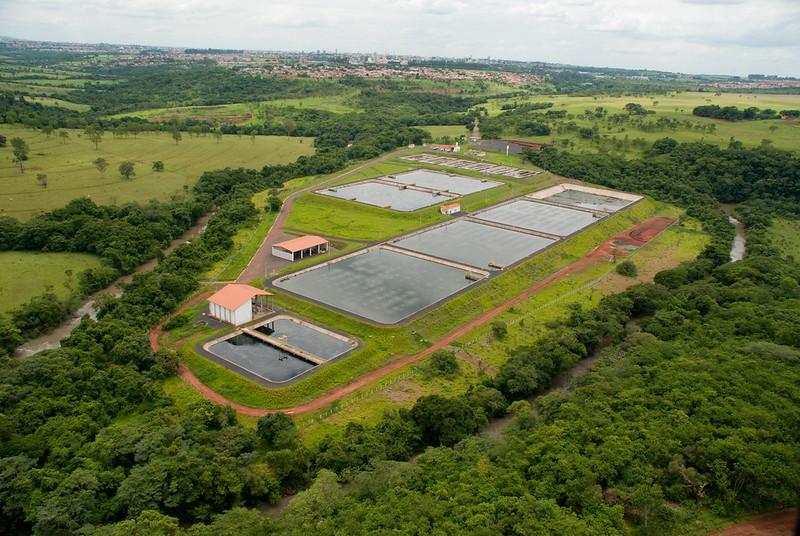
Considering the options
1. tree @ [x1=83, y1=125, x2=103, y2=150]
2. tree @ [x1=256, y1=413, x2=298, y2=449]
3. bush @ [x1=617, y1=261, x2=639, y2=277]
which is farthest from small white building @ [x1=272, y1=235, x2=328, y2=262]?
tree @ [x1=83, y1=125, x2=103, y2=150]

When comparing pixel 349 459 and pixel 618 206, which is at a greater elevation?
pixel 618 206

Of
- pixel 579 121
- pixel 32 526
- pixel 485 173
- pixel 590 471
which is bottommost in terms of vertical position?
pixel 32 526

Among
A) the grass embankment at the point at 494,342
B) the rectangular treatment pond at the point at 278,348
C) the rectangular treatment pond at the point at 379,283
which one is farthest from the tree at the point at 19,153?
the grass embankment at the point at 494,342

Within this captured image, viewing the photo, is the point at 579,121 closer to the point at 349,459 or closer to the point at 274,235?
the point at 274,235

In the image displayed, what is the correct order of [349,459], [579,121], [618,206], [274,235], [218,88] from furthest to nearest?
1. [218,88]
2. [579,121]
3. [618,206]
4. [274,235]
5. [349,459]

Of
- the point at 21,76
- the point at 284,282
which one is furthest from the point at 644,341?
the point at 21,76

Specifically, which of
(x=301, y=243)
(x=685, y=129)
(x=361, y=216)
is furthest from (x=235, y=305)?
(x=685, y=129)
